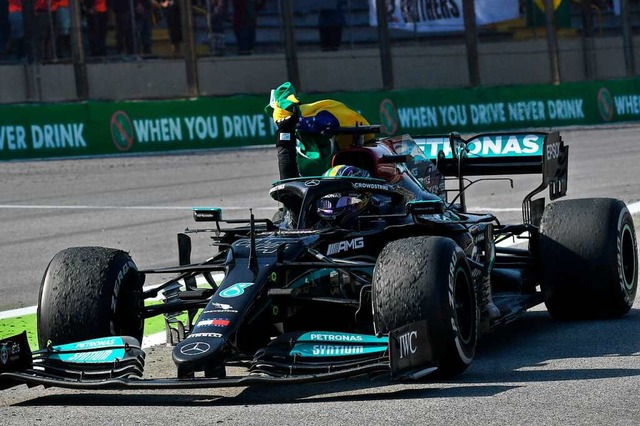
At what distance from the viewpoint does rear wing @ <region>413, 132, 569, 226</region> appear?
9922mm

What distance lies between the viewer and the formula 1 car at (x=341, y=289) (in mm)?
6766

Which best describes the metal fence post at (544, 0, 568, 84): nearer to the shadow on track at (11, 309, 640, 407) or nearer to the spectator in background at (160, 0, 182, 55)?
the spectator in background at (160, 0, 182, 55)

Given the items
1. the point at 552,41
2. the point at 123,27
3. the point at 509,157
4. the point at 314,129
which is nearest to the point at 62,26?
the point at 123,27

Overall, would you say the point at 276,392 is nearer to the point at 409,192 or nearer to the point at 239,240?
the point at 239,240

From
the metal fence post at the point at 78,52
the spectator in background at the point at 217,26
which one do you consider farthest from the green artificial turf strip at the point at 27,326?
the spectator in background at the point at 217,26

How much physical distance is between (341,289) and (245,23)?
22.8 metres

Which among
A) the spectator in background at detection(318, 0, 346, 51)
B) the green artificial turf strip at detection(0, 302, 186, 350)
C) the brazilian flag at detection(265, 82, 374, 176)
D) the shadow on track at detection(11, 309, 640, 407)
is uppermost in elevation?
the spectator in background at detection(318, 0, 346, 51)

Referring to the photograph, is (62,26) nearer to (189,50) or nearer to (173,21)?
(173,21)

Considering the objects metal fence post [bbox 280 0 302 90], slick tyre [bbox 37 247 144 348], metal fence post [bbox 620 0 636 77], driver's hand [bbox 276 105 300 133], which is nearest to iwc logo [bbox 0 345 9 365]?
slick tyre [bbox 37 247 144 348]

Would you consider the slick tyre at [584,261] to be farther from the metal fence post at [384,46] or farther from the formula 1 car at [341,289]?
the metal fence post at [384,46]

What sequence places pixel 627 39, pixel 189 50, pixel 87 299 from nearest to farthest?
pixel 87 299 → pixel 189 50 → pixel 627 39

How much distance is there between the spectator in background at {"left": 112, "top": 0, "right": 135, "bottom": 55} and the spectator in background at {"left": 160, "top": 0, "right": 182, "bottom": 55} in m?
0.78

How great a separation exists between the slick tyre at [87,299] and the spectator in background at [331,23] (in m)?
23.6

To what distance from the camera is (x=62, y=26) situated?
2728 cm
